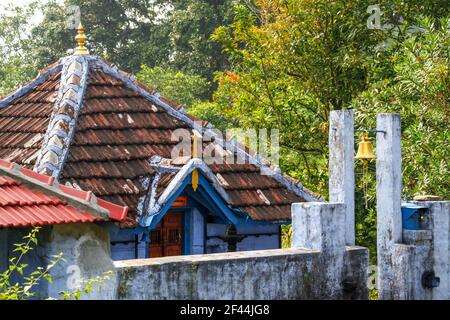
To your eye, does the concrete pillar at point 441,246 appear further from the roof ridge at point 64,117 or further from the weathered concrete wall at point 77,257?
the roof ridge at point 64,117

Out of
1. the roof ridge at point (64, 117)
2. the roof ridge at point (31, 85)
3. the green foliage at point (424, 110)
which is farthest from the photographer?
the green foliage at point (424, 110)

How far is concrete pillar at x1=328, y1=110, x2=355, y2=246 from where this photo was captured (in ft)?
42.2

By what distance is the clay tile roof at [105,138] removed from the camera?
48.0ft

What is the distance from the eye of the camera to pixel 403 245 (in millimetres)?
13219

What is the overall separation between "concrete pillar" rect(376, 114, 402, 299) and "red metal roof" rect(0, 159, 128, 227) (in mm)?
3749

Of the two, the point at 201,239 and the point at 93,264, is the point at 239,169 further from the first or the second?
the point at 93,264

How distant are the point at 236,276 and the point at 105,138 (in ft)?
15.3

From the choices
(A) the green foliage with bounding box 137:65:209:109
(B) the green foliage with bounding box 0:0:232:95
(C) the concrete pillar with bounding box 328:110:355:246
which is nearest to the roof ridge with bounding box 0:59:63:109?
(C) the concrete pillar with bounding box 328:110:355:246

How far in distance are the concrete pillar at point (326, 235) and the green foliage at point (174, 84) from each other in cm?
2297

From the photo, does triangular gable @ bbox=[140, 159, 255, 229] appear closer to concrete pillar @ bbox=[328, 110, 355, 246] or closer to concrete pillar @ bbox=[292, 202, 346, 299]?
concrete pillar @ bbox=[328, 110, 355, 246]

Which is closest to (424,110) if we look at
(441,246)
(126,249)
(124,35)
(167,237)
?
(441,246)

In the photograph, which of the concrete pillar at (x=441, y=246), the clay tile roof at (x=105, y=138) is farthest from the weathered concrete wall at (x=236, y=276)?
the clay tile roof at (x=105, y=138)

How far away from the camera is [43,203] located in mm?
10844

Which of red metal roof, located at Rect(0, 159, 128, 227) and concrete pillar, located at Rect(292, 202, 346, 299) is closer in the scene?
red metal roof, located at Rect(0, 159, 128, 227)
